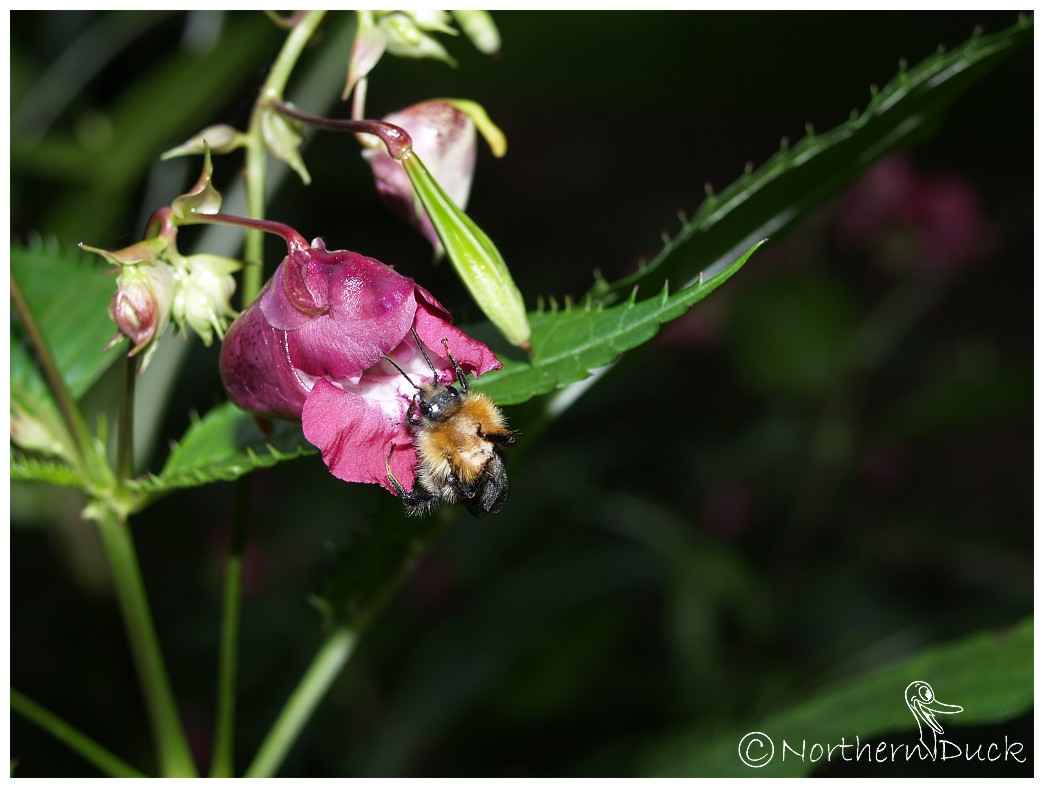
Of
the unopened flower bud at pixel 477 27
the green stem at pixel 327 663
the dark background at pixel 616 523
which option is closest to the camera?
the unopened flower bud at pixel 477 27

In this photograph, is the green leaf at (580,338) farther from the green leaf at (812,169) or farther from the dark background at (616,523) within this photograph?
the dark background at (616,523)

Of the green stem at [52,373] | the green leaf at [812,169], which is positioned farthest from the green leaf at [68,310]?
the green leaf at [812,169]

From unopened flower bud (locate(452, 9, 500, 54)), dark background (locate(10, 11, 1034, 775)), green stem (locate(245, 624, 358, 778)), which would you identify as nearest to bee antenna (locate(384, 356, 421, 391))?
unopened flower bud (locate(452, 9, 500, 54))

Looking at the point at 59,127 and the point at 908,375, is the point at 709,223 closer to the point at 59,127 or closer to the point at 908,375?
the point at 59,127

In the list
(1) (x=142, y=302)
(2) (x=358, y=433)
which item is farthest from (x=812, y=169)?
(1) (x=142, y=302)

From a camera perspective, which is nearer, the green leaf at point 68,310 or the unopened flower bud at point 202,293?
the unopened flower bud at point 202,293

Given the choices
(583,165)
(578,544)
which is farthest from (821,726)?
(583,165)

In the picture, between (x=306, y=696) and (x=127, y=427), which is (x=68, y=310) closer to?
(x=127, y=427)
